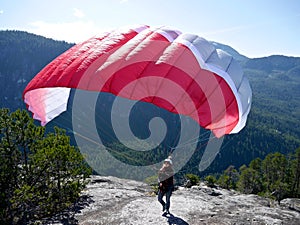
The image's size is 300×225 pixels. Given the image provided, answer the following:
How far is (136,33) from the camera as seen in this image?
11.8m

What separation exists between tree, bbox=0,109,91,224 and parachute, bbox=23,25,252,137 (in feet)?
3.67

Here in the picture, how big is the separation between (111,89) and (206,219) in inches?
221

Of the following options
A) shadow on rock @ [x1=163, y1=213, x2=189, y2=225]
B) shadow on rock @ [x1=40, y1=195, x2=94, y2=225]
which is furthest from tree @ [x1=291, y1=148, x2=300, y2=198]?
shadow on rock @ [x1=40, y1=195, x2=94, y2=225]

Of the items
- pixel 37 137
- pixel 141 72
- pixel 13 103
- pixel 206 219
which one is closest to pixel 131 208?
pixel 206 219

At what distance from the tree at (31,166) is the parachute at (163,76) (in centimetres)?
112

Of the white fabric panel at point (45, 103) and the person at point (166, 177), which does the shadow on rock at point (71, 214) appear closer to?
the person at point (166, 177)

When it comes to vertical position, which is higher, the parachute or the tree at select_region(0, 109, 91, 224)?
the parachute

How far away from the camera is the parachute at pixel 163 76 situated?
9438 mm

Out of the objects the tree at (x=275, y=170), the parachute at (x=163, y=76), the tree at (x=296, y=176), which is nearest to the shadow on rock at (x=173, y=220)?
the parachute at (x=163, y=76)

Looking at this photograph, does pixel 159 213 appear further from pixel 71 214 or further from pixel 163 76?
pixel 163 76

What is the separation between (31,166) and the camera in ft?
34.0

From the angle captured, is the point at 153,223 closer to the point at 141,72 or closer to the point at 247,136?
the point at 141,72

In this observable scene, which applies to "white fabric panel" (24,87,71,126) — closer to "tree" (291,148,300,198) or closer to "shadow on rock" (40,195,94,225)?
"shadow on rock" (40,195,94,225)

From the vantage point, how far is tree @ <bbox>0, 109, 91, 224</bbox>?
31.9 feet
